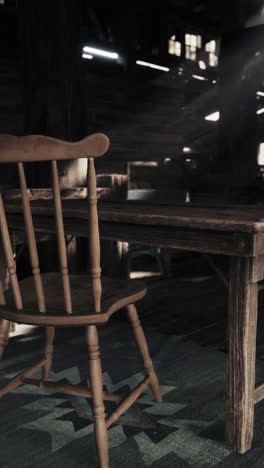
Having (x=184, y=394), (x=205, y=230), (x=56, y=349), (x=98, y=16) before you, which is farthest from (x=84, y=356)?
(x=98, y=16)

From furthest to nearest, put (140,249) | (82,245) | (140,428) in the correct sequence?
1. (140,249)
2. (82,245)
3. (140,428)

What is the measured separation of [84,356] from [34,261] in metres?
0.98

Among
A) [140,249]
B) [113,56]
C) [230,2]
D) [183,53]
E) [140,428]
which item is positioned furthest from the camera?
[183,53]

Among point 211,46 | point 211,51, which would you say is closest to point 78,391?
point 211,51

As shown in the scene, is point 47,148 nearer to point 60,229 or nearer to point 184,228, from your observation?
point 60,229

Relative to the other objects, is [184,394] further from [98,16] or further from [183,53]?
[183,53]

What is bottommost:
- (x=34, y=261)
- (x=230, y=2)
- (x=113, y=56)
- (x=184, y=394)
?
(x=184, y=394)

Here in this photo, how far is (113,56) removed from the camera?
698 cm

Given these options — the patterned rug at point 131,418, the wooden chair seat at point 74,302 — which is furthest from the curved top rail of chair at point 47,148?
the patterned rug at point 131,418

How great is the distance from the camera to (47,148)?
116 centimetres

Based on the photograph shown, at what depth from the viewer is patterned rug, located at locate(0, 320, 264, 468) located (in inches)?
53.1

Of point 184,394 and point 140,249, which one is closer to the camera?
point 184,394

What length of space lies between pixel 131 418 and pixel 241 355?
0.50 meters

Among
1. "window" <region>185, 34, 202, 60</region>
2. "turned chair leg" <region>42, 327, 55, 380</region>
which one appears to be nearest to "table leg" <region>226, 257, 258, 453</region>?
"turned chair leg" <region>42, 327, 55, 380</region>
